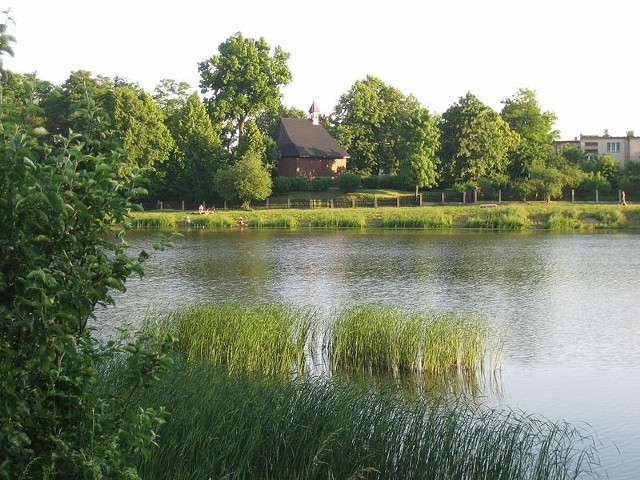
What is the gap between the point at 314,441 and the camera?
843 cm

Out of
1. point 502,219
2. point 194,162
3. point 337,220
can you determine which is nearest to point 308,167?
point 194,162

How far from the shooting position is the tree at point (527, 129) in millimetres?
79312

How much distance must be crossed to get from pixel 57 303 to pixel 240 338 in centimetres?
1039

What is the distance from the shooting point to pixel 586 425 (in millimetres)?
12773

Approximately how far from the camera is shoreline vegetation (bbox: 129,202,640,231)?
2393 inches

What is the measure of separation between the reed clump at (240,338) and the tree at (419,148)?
197 ft

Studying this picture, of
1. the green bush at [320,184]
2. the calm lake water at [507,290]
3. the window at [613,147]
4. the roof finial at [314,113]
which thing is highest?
the roof finial at [314,113]

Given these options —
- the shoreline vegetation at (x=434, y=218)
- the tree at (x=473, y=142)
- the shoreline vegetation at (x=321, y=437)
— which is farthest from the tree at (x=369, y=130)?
the shoreline vegetation at (x=321, y=437)

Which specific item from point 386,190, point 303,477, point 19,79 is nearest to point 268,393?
point 303,477

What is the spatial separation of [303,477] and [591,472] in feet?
14.6

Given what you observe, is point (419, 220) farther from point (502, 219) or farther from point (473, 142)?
point (473, 142)

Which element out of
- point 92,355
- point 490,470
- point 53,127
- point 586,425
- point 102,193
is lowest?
point 586,425

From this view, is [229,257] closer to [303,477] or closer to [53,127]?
[303,477]

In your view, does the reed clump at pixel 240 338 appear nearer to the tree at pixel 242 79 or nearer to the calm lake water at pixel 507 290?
the calm lake water at pixel 507 290
